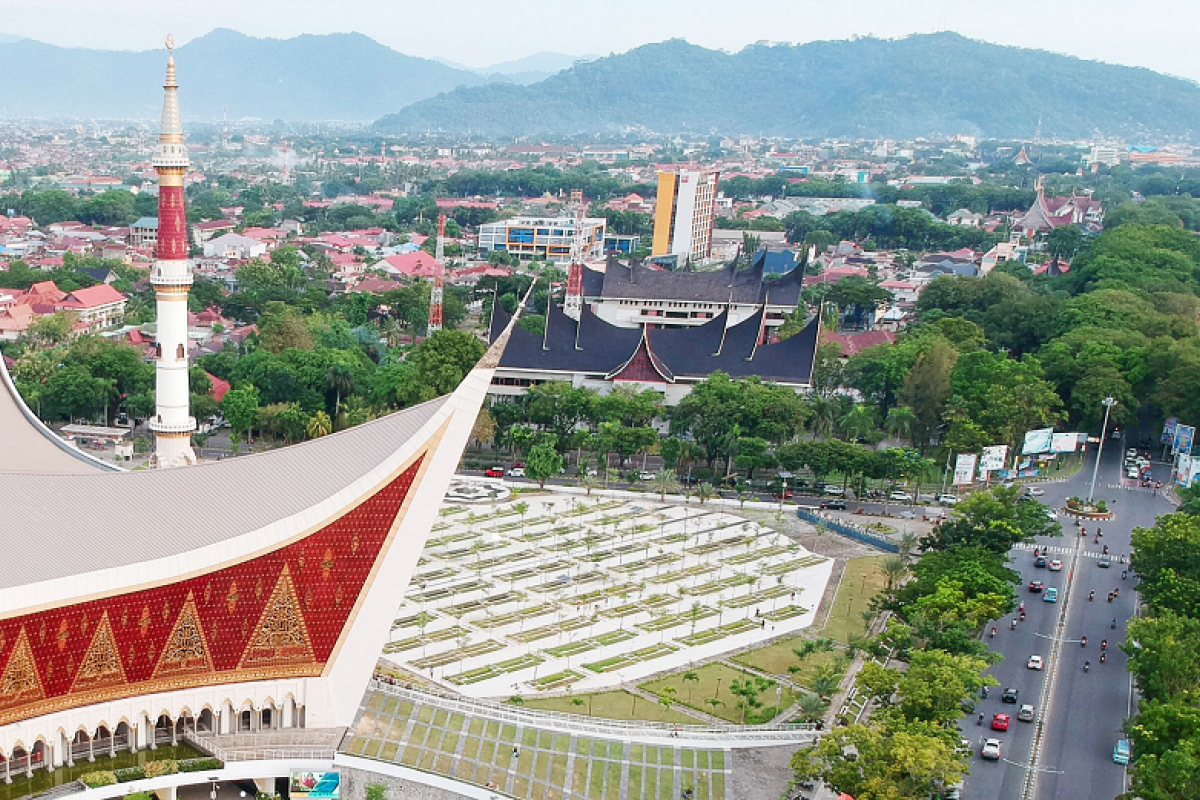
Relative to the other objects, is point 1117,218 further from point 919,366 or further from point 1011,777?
point 1011,777

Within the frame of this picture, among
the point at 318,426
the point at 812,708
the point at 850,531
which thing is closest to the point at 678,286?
the point at 318,426

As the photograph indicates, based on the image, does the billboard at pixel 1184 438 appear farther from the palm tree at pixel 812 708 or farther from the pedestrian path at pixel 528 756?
the pedestrian path at pixel 528 756

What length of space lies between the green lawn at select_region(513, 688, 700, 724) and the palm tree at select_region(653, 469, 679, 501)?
45.0ft

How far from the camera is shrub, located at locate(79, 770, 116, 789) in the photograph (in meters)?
19.6

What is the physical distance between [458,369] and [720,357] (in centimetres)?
1076

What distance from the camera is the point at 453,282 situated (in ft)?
250

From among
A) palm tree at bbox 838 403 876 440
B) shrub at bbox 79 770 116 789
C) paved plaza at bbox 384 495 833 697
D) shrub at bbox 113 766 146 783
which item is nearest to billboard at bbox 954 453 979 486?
palm tree at bbox 838 403 876 440

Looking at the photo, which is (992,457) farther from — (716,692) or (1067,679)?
(716,692)

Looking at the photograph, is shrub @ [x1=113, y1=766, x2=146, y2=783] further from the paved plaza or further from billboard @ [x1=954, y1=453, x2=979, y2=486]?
billboard @ [x1=954, y1=453, x2=979, y2=486]

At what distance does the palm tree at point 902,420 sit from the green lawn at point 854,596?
31.6ft

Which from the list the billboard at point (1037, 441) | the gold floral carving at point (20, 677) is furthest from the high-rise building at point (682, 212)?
the gold floral carving at point (20, 677)

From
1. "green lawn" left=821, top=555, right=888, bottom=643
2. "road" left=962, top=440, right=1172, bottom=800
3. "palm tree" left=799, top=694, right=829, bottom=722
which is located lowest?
"green lawn" left=821, top=555, right=888, bottom=643

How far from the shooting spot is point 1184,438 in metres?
44.1

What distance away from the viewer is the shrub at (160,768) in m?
20.0
